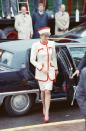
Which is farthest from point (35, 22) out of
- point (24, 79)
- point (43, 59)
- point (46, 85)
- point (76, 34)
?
point (46, 85)

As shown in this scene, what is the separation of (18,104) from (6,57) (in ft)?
3.23

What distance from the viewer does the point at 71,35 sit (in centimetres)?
1230

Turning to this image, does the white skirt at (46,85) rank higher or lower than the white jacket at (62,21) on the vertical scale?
higher

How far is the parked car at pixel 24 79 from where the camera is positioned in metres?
9.30

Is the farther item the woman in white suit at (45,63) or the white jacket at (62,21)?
the white jacket at (62,21)

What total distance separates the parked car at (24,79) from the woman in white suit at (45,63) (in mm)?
395

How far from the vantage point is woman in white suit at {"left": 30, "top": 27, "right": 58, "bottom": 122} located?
29.6ft

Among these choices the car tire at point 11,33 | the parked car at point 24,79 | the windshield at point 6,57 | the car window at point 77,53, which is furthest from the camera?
the car tire at point 11,33

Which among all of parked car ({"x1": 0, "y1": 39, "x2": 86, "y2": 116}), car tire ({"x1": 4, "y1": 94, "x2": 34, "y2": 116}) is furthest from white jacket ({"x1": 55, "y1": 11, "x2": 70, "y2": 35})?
car tire ({"x1": 4, "y1": 94, "x2": 34, "y2": 116})

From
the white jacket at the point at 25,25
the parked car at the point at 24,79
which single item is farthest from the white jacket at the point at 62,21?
the parked car at the point at 24,79

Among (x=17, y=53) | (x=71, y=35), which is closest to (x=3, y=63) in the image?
(x=17, y=53)

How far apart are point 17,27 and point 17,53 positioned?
7026 millimetres

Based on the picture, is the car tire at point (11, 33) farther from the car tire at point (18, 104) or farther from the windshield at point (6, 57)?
the car tire at point (18, 104)

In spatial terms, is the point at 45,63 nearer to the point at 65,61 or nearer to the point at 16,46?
the point at 65,61
